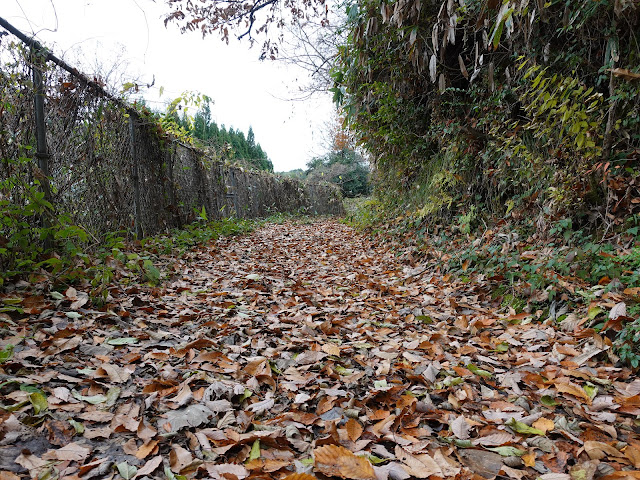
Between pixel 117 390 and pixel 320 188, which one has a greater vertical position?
pixel 320 188

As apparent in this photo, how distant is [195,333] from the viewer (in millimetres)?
2568

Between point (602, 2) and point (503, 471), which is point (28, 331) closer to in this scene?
point (503, 471)

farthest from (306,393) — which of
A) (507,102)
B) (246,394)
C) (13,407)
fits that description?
(507,102)

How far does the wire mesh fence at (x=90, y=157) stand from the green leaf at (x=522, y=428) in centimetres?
335

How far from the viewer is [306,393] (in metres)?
1.87

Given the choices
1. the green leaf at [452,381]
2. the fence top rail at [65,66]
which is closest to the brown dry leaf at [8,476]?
the green leaf at [452,381]

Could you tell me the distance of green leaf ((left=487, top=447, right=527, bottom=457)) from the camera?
55.6 inches

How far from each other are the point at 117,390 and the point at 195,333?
0.83 meters

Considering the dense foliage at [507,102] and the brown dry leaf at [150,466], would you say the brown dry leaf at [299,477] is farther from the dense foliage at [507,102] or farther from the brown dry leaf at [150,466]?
the dense foliage at [507,102]

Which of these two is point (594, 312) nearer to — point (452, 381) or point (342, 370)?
point (452, 381)

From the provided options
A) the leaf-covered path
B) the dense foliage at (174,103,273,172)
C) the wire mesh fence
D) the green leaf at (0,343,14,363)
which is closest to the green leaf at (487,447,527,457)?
the leaf-covered path

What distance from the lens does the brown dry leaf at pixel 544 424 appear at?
154cm

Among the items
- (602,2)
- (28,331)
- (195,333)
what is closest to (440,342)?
(195,333)

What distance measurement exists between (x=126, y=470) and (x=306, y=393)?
848 millimetres
